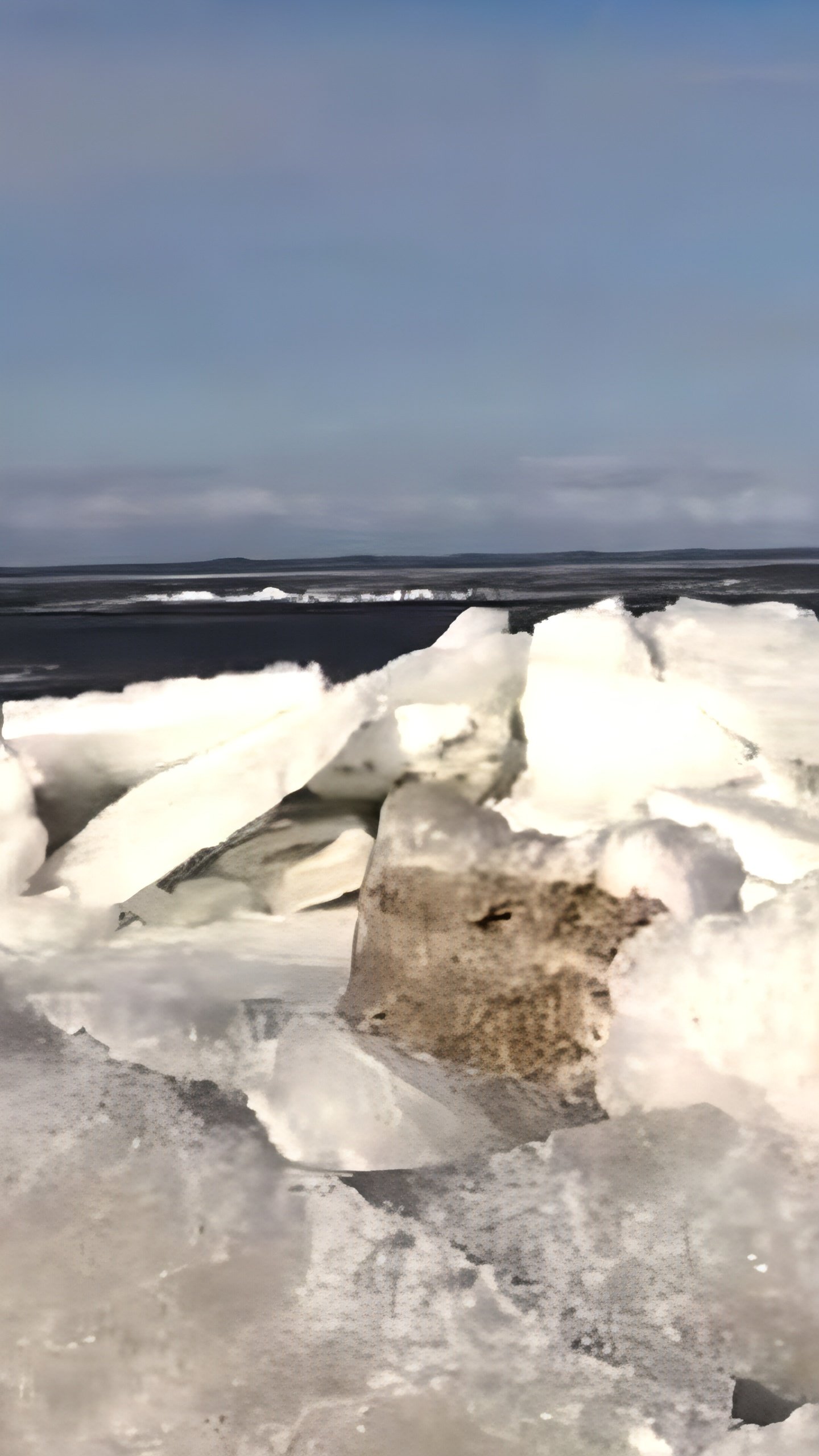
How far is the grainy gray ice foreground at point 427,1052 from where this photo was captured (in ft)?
4.08

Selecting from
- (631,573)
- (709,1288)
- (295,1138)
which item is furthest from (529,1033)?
(631,573)

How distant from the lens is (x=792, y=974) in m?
1.61

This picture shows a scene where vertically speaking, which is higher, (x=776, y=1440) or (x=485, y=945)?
(x=485, y=945)

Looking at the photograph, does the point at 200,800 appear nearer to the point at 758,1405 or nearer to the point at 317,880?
the point at 317,880

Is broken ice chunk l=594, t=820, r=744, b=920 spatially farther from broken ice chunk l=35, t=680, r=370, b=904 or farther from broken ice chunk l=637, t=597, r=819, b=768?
broken ice chunk l=35, t=680, r=370, b=904

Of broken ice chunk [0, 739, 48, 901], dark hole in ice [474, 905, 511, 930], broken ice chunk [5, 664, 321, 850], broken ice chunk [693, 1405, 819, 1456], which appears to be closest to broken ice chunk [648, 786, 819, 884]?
dark hole in ice [474, 905, 511, 930]

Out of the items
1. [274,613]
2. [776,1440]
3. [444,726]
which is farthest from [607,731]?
[274,613]

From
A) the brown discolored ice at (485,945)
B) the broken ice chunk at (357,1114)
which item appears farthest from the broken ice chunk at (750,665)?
the broken ice chunk at (357,1114)

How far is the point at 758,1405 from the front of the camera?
121cm

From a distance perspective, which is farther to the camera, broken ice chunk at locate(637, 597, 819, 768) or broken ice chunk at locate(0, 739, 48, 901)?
broken ice chunk at locate(0, 739, 48, 901)

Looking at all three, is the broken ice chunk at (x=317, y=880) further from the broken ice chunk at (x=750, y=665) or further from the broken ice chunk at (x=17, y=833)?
the broken ice chunk at (x=750, y=665)

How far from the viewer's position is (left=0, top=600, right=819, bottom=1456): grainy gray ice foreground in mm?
1243

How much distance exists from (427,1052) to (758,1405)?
2.25ft

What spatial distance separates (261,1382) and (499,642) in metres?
1.27
